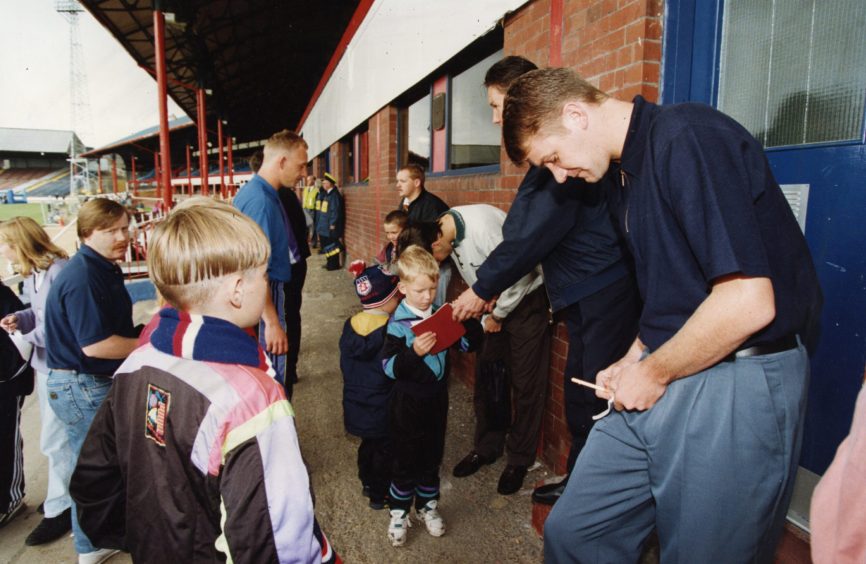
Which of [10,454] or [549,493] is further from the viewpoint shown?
[10,454]

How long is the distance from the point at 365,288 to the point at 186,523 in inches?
63.2

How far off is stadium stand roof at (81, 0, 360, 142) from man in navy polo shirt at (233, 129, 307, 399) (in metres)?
7.19

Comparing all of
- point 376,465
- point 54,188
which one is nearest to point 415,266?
point 376,465

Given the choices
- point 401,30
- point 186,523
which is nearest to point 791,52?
point 186,523

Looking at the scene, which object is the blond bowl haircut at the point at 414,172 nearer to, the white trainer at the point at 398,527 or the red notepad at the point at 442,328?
the red notepad at the point at 442,328

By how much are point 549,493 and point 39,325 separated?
289 cm

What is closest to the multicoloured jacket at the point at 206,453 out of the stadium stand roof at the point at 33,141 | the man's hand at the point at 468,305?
the man's hand at the point at 468,305

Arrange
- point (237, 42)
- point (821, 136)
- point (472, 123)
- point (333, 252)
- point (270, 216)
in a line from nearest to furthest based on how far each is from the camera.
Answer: point (821, 136) → point (270, 216) → point (472, 123) → point (333, 252) → point (237, 42)

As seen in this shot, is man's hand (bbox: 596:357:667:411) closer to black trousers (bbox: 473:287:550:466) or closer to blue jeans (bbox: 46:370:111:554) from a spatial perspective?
black trousers (bbox: 473:287:550:466)

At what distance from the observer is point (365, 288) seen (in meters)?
2.74

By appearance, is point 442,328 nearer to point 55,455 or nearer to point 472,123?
point 55,455

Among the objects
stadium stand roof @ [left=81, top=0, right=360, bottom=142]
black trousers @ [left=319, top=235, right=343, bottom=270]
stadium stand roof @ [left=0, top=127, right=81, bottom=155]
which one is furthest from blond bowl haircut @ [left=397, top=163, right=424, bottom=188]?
stadium stand roof @ [left=0, top=127, right=81, bottom=155]

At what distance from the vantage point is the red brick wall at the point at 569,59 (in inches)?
93.8

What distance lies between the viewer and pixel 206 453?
120 centimetres
